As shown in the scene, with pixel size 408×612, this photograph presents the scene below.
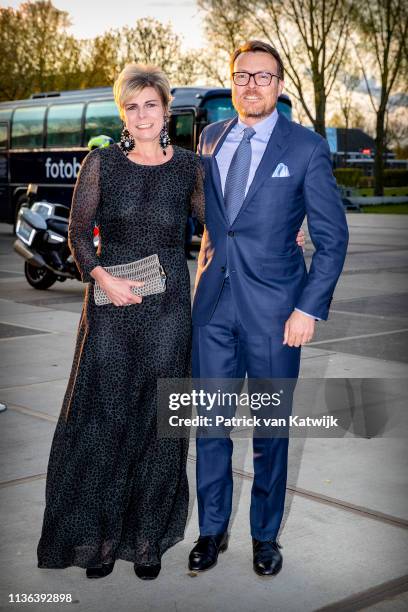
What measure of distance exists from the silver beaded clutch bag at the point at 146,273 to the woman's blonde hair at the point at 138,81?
59 cm

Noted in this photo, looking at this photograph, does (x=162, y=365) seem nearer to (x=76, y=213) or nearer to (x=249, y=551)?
(x=76, y=213)

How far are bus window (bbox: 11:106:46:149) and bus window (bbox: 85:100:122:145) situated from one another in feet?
6.65

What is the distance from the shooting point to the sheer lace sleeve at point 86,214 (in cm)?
339

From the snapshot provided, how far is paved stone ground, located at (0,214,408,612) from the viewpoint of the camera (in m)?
3.29

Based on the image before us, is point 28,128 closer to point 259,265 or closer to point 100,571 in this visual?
point 259,265

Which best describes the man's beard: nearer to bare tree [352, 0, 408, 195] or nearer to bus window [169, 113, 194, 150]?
bus window [169, 113, 194, 150]

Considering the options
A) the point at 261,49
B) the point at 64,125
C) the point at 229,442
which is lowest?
the point at 229,442

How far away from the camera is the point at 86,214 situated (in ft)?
11.2

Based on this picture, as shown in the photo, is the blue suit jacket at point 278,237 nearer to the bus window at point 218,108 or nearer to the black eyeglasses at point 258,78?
the black eyeglasses at point 258,78

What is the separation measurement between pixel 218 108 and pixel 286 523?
53.9 ft

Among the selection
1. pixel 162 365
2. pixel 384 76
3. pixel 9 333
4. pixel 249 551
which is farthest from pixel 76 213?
pixel 384 76

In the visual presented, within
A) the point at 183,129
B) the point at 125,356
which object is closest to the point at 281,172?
the point at 125,356

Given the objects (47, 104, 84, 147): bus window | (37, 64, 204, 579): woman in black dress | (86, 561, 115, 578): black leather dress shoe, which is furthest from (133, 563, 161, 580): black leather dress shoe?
(47, 104, 84, 147): bus window

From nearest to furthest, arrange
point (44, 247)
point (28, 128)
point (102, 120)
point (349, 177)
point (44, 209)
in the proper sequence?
1. point (44, 247)
2. point (44, 209)
3. point (102, 120)
4. point (28, 128)
5. point (349, 177)
